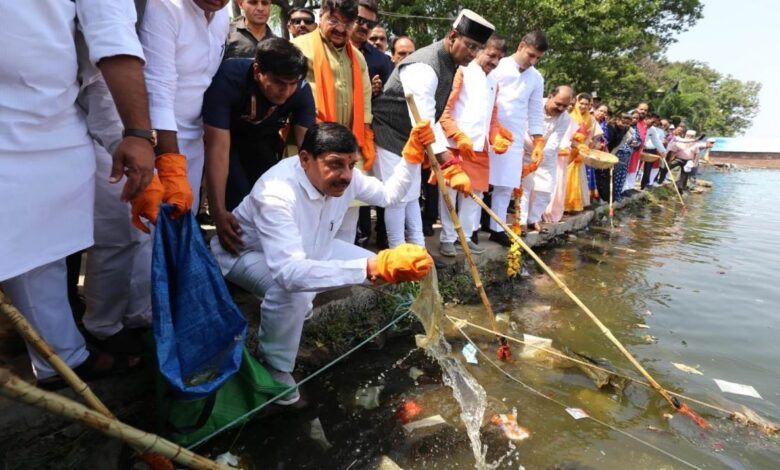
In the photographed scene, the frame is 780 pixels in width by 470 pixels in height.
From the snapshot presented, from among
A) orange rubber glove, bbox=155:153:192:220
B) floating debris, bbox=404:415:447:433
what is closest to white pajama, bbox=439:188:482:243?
floating debris, bbox=404:415:447:433

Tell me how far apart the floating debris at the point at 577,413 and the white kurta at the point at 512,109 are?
8.79 ft

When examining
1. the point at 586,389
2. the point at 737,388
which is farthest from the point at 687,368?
the point at 586,389

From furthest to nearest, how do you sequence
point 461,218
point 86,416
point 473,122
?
point 461,218 < point 473,122 < point 86,416

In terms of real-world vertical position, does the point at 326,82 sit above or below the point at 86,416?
above

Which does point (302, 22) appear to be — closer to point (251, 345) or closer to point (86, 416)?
point (251, 345)

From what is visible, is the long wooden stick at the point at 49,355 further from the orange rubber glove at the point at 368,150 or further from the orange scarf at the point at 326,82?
the orange rubber glove at the point at 368,150

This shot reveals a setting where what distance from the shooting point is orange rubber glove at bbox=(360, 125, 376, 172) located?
3.67 meters

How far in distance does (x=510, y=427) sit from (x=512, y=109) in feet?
11.5

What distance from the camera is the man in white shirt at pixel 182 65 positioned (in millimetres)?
2117

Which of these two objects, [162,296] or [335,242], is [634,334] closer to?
[335,242]

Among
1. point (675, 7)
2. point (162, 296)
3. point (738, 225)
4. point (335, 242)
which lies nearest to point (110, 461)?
point (162, 296)

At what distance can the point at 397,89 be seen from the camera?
3.71 metres

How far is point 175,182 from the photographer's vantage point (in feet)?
6.43

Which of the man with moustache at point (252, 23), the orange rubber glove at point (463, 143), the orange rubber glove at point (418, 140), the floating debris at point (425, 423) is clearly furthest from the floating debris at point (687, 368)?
the man with moustache at point (252, 23)
